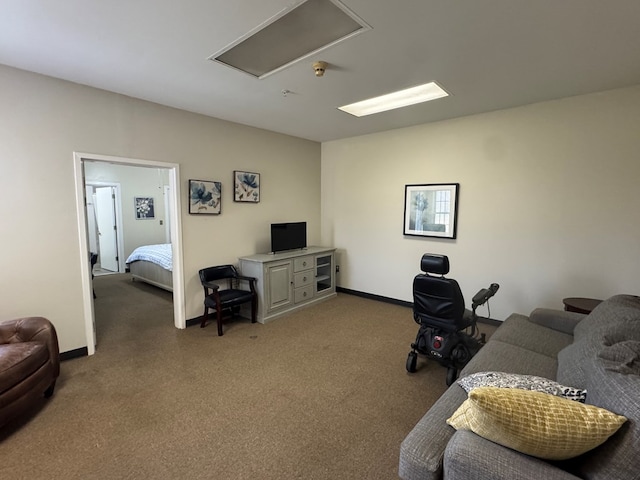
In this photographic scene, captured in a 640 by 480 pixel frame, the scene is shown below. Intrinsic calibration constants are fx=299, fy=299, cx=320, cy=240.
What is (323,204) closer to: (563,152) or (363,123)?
(363,123)

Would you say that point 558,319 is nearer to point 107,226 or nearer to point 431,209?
point 431,209

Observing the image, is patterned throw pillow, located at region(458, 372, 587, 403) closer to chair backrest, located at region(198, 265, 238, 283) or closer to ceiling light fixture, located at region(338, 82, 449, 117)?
ceiling light fixture, located at region(338, 82, 449, 117)

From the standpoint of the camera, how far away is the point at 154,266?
5.58 m

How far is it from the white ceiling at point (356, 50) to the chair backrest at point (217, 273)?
2020 mm

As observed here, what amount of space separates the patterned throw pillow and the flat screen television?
3.30m

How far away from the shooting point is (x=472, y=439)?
45.2 inches

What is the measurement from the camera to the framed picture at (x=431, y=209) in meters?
4.08

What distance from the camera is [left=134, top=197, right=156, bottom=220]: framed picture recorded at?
746 centimetres

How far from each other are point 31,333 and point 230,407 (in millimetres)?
1715

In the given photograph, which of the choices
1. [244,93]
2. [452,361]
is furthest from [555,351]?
[244,93]

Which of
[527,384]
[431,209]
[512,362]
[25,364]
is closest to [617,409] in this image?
[527,384]

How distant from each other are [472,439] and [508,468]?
0.13 metres

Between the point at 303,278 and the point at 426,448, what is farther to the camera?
the point at 303,278

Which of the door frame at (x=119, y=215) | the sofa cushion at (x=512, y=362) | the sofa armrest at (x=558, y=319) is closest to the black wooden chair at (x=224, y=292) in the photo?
the sofa cushion at (x=512, y=362)
